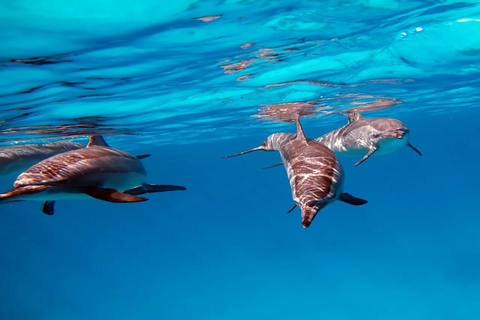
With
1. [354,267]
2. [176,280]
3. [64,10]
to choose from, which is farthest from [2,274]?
[64,10]

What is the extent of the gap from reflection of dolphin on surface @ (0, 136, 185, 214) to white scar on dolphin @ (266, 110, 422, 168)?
383 cm

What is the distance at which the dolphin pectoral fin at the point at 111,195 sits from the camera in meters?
4.38

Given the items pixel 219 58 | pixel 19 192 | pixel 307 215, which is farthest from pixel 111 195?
pixel 219 58

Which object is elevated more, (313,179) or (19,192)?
(19,192)

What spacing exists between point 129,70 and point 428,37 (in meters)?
8.92

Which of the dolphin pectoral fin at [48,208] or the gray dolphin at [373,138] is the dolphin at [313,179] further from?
the dolphin pectoral fin at [48,208]

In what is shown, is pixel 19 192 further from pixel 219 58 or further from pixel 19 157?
pixel 219 58

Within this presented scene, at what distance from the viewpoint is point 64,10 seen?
7.25m

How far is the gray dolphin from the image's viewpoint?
1014cm

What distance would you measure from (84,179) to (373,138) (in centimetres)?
794

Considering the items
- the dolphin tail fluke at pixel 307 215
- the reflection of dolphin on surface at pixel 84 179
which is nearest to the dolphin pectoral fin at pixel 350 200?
the dolphin tail fluke at pixel 307 215

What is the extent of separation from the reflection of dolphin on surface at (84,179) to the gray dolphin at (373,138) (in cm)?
541

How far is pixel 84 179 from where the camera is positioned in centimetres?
526

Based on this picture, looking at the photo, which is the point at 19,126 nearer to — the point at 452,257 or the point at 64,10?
the point at 64,10
